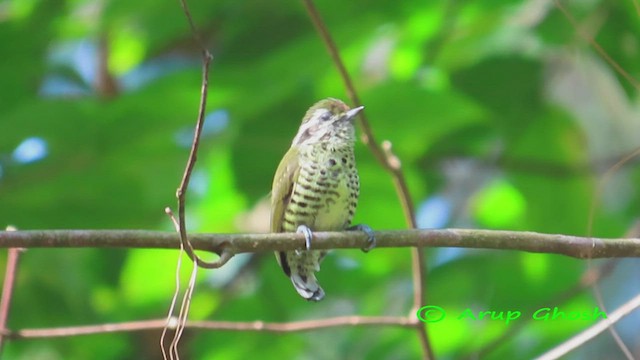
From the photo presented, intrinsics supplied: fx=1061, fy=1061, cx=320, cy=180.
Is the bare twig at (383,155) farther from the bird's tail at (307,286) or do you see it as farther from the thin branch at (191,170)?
the thin branch at (191,170)

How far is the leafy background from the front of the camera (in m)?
5.27

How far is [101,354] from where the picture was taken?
20.6ft

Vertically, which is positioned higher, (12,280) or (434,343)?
(12,280)

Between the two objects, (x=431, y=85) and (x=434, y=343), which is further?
(x=434, y=343)

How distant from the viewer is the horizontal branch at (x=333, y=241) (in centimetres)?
300

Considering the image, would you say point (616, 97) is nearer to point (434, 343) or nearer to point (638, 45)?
point (638, 45)

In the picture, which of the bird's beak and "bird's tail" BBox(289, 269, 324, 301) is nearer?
the bird's beak

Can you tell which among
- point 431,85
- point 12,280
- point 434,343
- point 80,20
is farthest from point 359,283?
point 12,280

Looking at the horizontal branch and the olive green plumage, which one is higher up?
the horizontal branch

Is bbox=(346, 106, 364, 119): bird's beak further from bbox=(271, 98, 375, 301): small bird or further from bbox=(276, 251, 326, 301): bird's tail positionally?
bbox=(276, 251, 326, 301): bird's tail

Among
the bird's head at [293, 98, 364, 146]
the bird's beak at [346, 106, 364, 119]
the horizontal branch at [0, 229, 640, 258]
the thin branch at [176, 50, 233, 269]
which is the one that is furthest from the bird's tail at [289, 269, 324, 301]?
the thin branch at [176, 50, 233, 269]

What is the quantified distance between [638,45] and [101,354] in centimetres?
354

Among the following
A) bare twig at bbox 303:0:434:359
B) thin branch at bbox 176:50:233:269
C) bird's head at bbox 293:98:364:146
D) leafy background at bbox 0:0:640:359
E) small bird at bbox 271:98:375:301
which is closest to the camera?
thin branch at bbox 176:50:233:269

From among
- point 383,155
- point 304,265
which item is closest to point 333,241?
point 383,155
